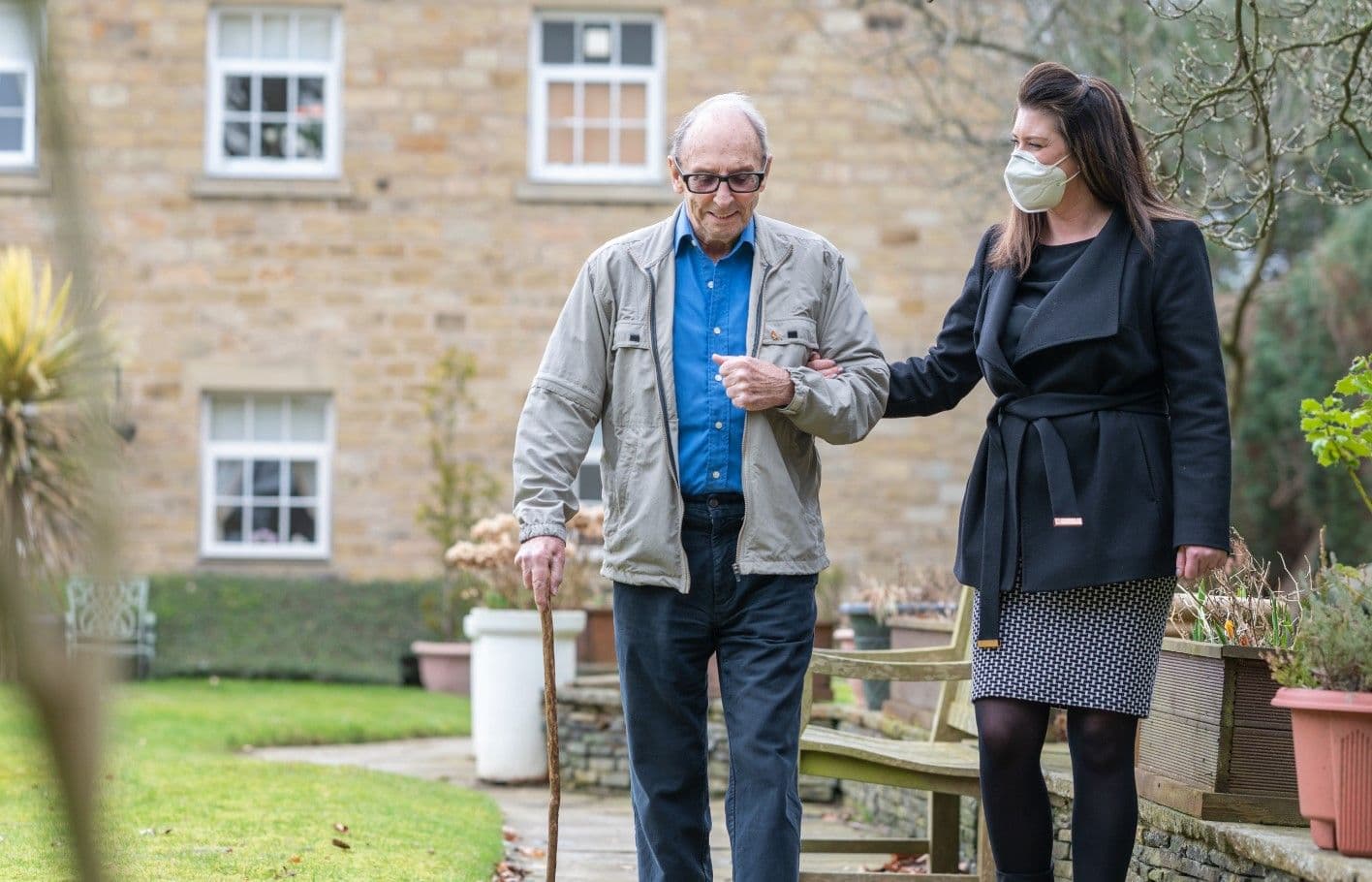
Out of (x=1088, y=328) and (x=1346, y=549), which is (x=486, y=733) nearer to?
(x=1088, y=328)

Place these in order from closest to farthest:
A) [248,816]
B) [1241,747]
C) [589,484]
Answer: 1. [1241,747]
2. [248,816]
3. [589,484]

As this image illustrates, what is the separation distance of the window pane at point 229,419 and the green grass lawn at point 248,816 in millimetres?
4535

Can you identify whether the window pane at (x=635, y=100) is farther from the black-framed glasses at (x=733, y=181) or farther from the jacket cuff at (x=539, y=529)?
the jacket cuff at (x=539, y=529)

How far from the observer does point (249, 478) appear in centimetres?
1334

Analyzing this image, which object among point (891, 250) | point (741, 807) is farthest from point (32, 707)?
point (891, 250)

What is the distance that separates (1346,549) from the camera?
584 inches

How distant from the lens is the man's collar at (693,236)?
346cm

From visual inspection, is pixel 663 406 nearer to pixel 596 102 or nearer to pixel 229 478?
pixel 596 102

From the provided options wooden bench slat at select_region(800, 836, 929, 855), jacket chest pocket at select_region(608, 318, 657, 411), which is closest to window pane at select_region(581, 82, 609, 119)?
wooden bench slat at select_region(800, 836, 929, 855)

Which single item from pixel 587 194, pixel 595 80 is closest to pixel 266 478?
pixel 587 194

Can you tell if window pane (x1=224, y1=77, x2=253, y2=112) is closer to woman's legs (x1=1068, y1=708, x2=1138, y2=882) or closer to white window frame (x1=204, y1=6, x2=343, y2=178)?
white window frame (x1=204, y1=6, x2=343, y2=178)

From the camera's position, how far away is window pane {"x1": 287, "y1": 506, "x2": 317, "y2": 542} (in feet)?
43.8

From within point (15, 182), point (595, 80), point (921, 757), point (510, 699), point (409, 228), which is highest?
point (595, 80)

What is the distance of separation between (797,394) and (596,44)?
10715 millimetres
